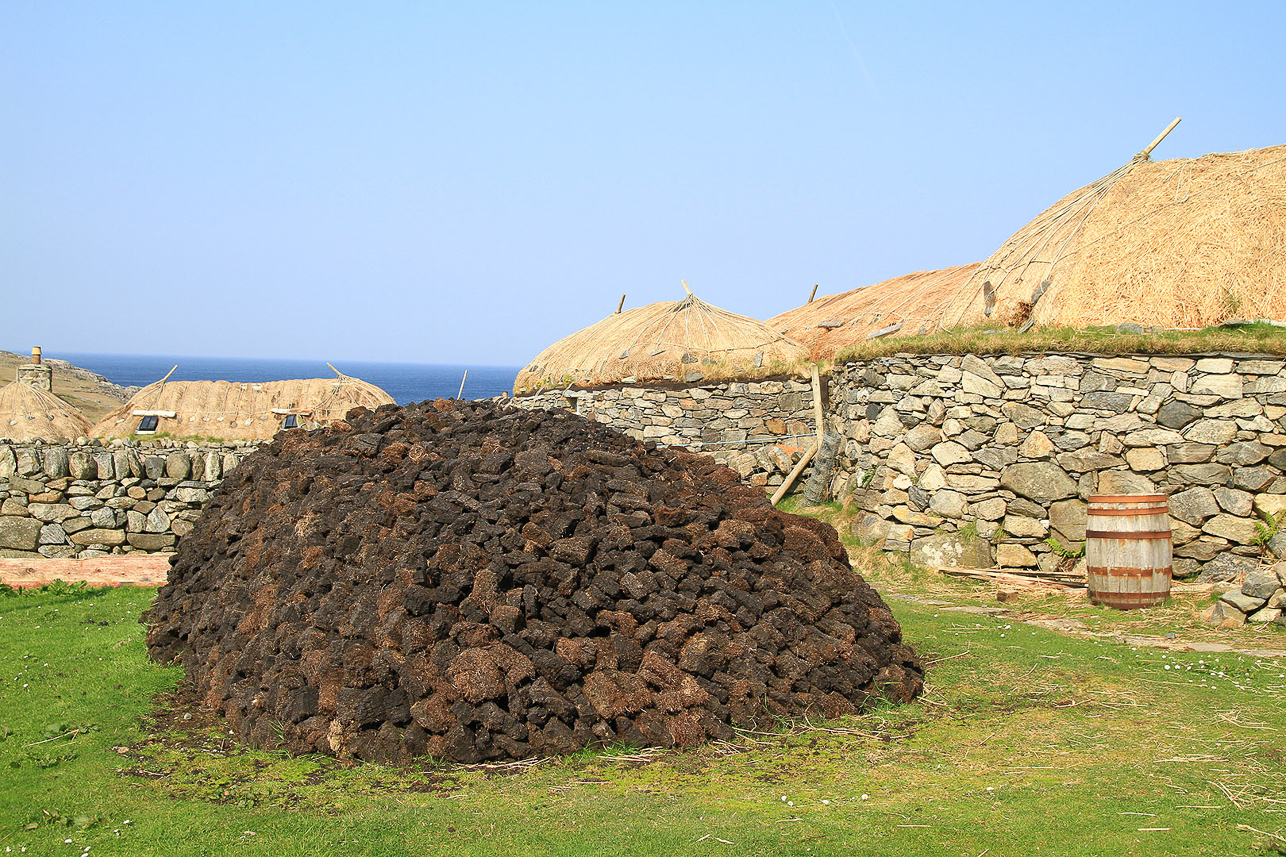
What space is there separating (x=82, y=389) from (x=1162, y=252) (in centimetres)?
4991

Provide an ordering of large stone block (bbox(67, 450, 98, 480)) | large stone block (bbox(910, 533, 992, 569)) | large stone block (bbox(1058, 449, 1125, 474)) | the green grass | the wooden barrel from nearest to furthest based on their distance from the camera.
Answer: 1. the green grass
2. the wooden barrel
3. large stone block (bbox(1058, 449, 1125, 474))
4. large stone block (bbox(67, 450, 98, 480))
5. large stone block (bbox(910, 533, 992, 569))

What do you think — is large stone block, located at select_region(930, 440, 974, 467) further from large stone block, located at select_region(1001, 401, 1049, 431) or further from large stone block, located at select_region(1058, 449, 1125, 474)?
large stone block, located at select_region(1058, 449, 1125, 474)

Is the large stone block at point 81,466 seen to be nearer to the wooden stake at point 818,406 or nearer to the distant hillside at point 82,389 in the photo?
the wooden stake at point 818,406

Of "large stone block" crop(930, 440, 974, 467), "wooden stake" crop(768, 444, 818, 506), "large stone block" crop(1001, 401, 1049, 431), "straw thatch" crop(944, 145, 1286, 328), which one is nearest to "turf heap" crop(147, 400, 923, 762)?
"large stone block" crop(930, 440, 974, 467)

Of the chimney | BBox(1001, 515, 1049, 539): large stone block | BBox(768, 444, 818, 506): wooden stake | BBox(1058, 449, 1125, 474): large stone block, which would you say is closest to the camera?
BBox(1058, 449, 1125, 474): large stone block

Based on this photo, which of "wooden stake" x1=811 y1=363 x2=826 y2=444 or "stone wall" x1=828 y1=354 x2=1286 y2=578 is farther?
"wooden stake" x1=811 y1=363 x2=826 y2=444

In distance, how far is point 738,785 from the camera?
4.67m

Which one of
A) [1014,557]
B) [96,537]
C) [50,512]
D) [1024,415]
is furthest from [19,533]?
[1024,415]

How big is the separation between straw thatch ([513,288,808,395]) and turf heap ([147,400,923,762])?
1068 cm

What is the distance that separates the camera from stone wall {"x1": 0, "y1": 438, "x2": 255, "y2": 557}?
10.7 meters

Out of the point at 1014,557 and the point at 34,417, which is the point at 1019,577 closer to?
the point at 1014,557

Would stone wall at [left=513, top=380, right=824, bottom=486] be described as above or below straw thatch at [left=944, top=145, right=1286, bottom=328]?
below

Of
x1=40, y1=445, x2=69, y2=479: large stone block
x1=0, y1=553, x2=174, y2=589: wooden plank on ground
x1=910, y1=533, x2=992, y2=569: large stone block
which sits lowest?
x1=0, y1=553, x2=174, y2=589: wooden plank on ground

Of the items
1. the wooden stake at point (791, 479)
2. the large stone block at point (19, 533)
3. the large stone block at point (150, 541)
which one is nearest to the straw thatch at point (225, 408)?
the large stone block at point (150, 541)
